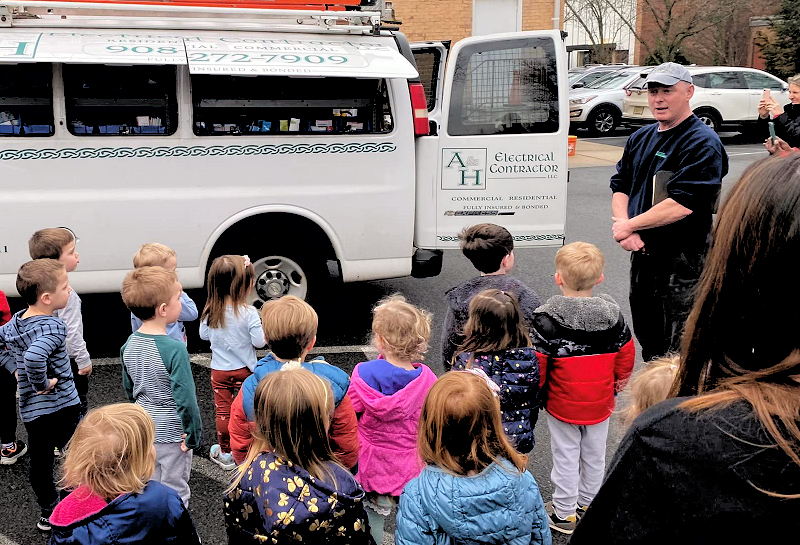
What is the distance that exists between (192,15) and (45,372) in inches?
124

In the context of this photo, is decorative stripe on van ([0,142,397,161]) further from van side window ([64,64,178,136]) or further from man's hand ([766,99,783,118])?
man's hand ([766,99,783,118])

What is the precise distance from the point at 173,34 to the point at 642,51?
3560 cm

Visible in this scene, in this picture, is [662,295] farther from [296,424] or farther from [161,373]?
[161,373]

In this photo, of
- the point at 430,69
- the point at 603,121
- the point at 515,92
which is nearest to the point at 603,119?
the point at 603,121

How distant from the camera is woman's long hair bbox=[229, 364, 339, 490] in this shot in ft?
7.66

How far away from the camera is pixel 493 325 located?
316 centimetres

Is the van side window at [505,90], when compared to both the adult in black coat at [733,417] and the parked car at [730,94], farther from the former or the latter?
the parked car at [730,94]

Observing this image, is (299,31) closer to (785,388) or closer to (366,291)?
(366,291)

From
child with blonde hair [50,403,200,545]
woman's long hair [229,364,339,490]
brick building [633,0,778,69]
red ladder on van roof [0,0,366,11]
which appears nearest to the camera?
child with blonde hair [50,403,200,545]

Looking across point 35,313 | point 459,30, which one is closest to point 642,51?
point 459,30

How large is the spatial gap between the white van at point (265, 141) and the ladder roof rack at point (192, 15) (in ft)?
0.05

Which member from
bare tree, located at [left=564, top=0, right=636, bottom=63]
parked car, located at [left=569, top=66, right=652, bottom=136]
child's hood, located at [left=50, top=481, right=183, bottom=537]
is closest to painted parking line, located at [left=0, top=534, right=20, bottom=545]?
child's hood, located at [left=50, top=481, right=183, bottom=537]

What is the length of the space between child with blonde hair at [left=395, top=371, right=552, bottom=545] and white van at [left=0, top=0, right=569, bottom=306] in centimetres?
336

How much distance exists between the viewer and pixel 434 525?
7.64 ft
